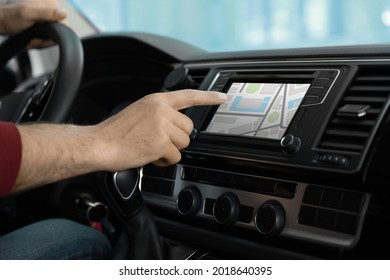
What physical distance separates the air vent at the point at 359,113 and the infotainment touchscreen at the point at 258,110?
0.09m

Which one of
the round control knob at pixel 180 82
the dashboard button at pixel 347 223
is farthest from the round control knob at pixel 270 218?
the round control knob at pixel 180 82

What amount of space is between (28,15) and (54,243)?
1.90 feet

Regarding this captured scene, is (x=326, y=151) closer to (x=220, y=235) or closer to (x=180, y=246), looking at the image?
(x=220, y=235)

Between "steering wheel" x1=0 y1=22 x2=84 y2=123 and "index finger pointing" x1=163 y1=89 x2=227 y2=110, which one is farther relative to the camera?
"steering wheel" x1=0 y1=22 x2=84 y2=123

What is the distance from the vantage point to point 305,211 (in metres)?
1.04

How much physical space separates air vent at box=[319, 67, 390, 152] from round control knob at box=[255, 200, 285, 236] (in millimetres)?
138

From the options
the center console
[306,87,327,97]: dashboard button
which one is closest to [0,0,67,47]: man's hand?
the center console

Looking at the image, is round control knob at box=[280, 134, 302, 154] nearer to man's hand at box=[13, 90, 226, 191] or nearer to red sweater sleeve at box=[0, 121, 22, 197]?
man's hand at box=[13, 90, 226, 191]

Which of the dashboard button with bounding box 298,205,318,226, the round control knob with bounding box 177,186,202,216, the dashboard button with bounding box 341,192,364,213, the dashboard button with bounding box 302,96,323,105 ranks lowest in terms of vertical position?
the round control knob with bounding box 177,186,202,216

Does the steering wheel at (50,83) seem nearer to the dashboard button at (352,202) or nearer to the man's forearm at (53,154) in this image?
the man's forearm at (53,154)

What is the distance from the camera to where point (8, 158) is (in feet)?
A: 2.94

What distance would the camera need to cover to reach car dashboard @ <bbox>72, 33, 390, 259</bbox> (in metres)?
1.00

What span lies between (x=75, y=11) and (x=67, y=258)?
45.2 inches
